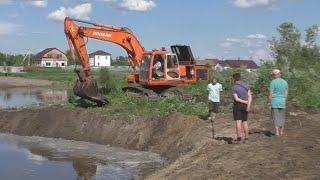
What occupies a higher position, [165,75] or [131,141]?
[165,75]

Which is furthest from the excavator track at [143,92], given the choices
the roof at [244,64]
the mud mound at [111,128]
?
the roof at [244,64]

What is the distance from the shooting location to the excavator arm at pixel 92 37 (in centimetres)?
2347

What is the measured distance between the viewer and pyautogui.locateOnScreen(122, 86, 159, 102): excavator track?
24703 millimetres

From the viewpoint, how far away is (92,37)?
86.7 feet

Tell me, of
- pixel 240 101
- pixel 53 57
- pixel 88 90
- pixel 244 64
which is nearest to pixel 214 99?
pixel 240 101

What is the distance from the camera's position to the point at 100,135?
21047 millimetres

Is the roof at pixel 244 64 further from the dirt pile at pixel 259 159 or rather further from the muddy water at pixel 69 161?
the dirt pile at pixel 259 159

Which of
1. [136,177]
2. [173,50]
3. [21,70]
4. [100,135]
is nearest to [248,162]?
[136,177]

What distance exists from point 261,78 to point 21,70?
85171 millimetres

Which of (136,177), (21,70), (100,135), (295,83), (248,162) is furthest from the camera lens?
(21,70)

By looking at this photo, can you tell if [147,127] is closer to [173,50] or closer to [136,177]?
[136,177]

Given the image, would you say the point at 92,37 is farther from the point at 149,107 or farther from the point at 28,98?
the point at 28,98

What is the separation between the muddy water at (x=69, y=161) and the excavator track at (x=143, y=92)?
5.01 meters

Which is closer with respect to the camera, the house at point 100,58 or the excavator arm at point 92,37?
the excavator arm at point 92,37
